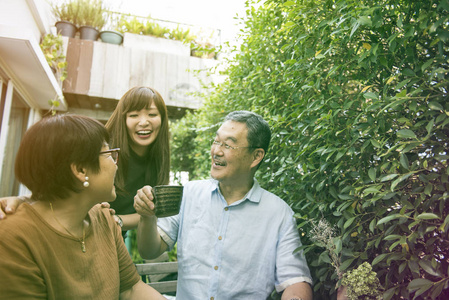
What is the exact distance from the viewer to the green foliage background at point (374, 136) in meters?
1.23

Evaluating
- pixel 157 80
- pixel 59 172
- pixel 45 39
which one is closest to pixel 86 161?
pixel 59 172

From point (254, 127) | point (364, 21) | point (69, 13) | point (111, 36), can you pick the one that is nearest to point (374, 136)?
point (364, 21)

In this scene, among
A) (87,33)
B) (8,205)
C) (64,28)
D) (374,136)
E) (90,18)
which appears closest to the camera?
(8,205)

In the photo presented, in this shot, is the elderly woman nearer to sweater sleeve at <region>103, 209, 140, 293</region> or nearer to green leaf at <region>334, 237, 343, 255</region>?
sweater sleeve at <region>103, 209, 140, 293</region>

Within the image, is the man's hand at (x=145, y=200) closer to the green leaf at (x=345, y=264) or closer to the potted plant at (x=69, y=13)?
the green leaf at (x=345, y=264)

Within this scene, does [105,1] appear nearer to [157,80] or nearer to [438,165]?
[157,80]

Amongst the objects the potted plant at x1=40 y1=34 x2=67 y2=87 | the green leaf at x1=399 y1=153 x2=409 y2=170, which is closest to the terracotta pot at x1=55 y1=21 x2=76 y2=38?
the potted plant at x1=40 y1=34 x2=67 y2=87

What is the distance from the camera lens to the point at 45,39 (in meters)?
6.00

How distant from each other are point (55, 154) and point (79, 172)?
12cm

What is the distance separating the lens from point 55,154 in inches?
50.8

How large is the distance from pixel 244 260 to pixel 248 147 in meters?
0.70

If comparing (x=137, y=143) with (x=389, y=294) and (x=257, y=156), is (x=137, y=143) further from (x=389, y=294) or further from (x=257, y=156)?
(x=389, y=294)

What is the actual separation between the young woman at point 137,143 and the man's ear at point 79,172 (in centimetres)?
100

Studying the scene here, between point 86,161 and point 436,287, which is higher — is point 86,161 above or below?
above
